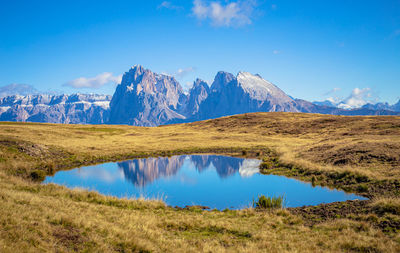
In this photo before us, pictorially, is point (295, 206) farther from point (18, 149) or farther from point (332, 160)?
point (18, 149)

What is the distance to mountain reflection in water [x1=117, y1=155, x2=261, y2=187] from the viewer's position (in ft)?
117

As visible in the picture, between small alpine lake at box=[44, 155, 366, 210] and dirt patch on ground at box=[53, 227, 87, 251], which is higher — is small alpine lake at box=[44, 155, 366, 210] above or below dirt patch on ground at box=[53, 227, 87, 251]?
below

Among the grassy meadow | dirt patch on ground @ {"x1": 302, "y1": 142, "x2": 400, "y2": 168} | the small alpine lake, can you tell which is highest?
dirt patch on ground @ {"x1": 302, "y1": 142, "x2": 400, "y2": 168}

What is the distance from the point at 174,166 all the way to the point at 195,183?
37.5 feet

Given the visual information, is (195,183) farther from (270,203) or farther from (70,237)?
(70,237)

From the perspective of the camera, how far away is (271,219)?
55.4 feet

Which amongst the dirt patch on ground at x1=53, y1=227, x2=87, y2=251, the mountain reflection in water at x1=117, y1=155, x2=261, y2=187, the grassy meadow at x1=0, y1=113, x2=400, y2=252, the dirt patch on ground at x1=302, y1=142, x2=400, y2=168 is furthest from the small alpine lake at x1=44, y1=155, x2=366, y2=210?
the dirt patch on ground at x1=53, y1=227, x2=87, y2=251

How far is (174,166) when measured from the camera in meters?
44.0

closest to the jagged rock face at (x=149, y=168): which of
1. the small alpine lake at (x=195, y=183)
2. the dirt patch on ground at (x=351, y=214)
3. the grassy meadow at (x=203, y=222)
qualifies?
the small alpine lake at (x=195, y=183)

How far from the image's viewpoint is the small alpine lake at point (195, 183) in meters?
24.2

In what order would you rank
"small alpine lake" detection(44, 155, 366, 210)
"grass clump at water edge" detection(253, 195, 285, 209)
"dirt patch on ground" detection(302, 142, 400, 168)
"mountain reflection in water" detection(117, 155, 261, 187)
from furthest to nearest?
"mountain reflection in water" detection(117, 155, 261, 187) → "dirt patch on ground" detection(302, 142, 400, 168) → "small alpine lake" detection(44, 155, 366, 210) → "grass clump at water edge" detection(253, 195, 285, 209)

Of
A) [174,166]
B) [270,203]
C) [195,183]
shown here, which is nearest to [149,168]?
[174,166]

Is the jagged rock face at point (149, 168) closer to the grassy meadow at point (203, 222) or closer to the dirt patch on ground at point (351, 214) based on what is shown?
the grassy meadow at point (203, 222)

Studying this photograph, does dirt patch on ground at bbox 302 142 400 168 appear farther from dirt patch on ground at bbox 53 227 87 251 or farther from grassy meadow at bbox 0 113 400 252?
dirt patch on ground at bbox 53 227 87 251
